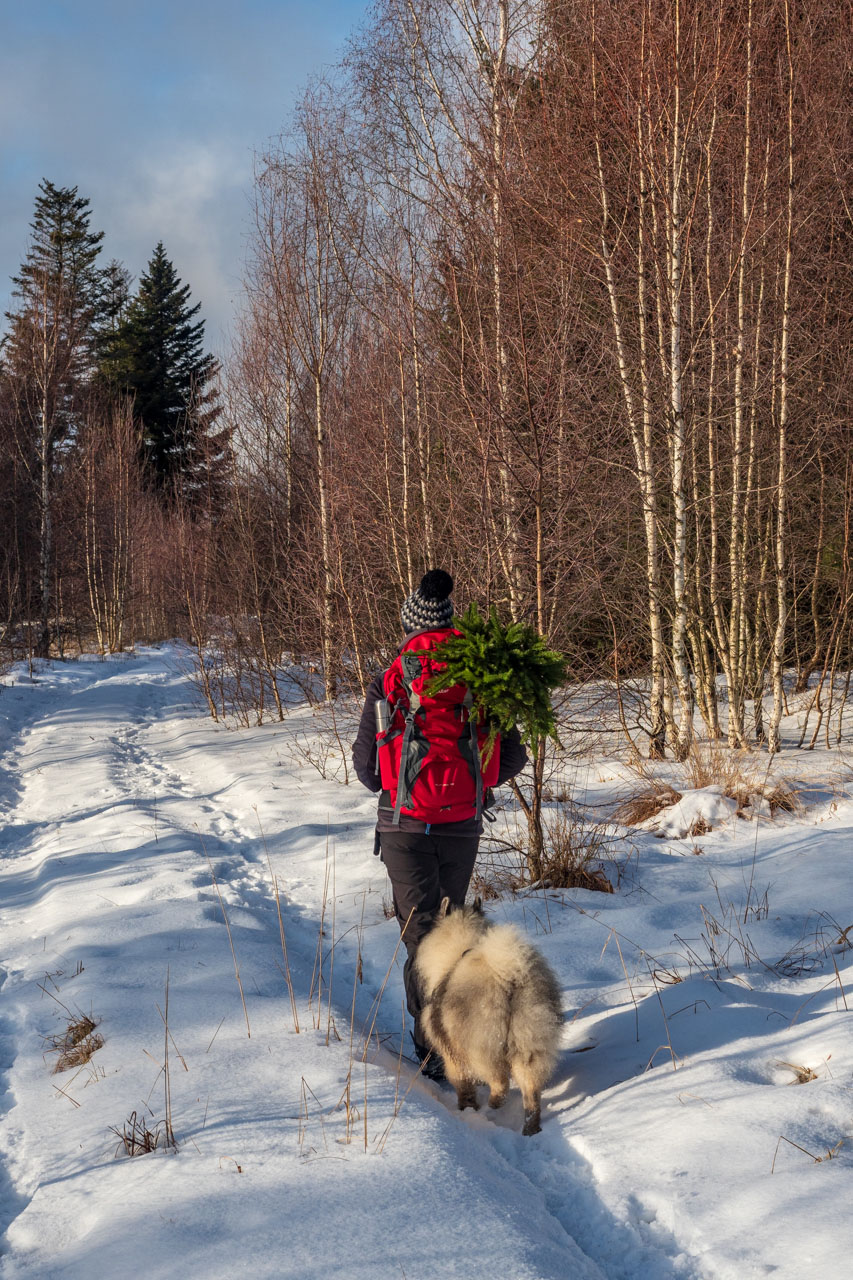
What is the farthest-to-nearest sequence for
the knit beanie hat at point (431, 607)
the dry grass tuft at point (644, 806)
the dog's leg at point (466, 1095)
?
the dry grass tuft at point (644, 806) → the knit beanie hat at point (431, 607) → the dog's leg at point (466, 1095)

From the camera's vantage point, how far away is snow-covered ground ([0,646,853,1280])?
8.03 ft

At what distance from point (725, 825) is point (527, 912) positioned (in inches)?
91.6

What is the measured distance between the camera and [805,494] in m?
10.4

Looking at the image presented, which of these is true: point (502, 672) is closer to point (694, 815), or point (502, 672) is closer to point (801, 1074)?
point (801, 1074)

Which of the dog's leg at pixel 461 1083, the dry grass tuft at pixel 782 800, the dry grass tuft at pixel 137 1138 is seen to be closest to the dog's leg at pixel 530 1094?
the dog's leg at pixel 461 1083

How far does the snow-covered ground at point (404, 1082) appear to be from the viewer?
2.45m

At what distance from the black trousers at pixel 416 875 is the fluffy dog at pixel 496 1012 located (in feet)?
1.46

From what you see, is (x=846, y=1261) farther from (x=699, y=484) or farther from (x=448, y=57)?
(x=448, y=57)

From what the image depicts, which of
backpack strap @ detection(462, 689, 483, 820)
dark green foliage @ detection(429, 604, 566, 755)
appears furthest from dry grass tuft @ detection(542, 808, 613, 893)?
backpack strap @ detection(462, 689, 483, 820)

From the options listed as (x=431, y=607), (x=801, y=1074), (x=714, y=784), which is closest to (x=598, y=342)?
(x=714, y=784)

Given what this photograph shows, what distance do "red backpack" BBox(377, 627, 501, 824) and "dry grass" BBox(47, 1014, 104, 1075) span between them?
175 centimetres

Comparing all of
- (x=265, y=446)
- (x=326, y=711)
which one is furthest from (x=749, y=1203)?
(x=265, y=446)

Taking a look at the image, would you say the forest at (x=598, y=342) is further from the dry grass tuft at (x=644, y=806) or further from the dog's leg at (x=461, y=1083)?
the dog's leg at (x=461, y=1083)

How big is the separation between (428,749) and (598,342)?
7.96m
